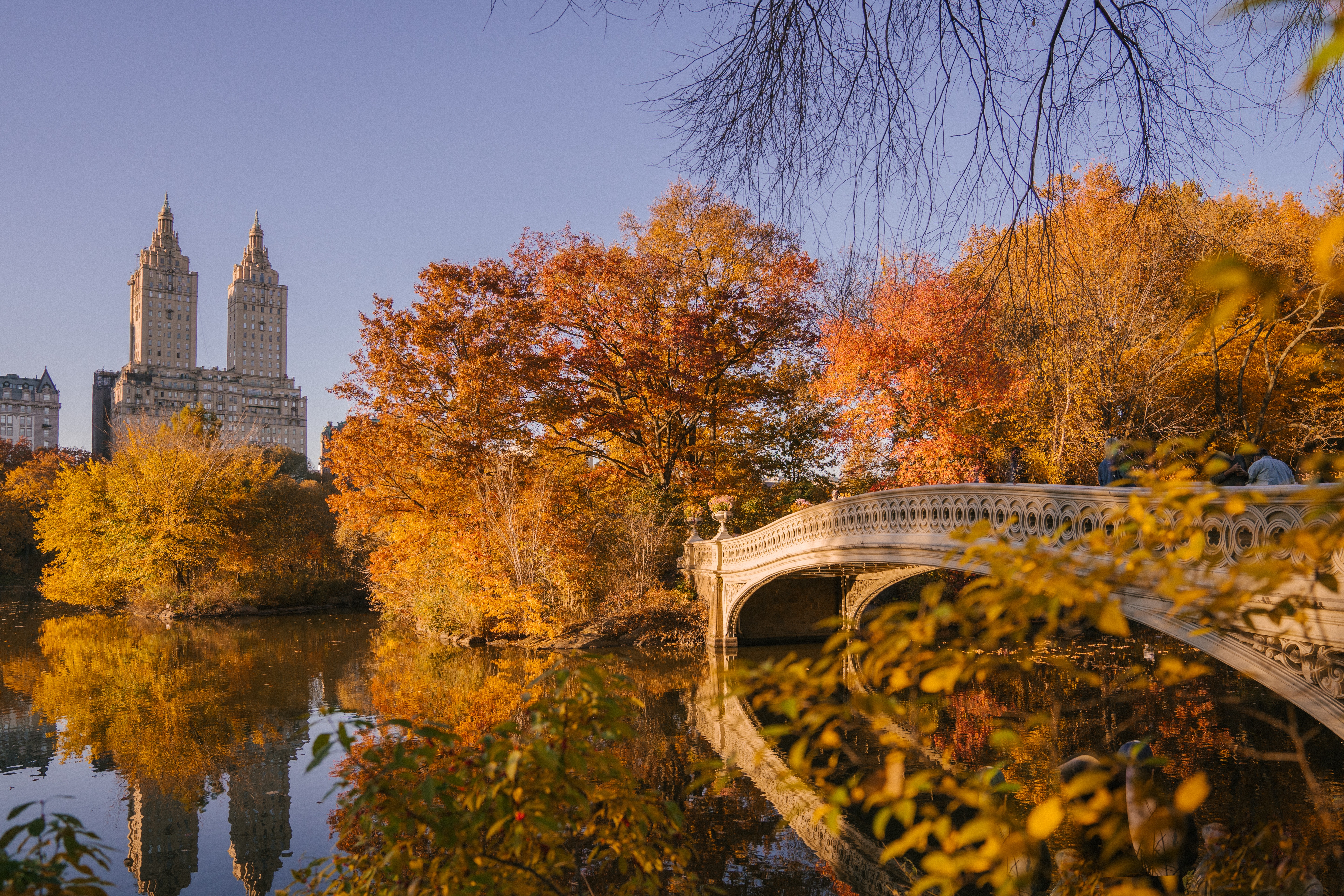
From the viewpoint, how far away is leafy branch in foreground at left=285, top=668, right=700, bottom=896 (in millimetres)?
1826

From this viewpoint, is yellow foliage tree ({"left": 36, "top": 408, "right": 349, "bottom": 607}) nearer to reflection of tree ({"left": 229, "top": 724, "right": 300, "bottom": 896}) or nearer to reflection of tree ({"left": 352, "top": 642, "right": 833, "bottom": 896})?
reflection of tree ({"left": 352, "top": 642, "right": 833, "bottom": 896})

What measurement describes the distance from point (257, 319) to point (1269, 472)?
12854cm

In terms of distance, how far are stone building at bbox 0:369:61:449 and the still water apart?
100m

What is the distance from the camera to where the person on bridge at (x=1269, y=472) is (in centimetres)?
615

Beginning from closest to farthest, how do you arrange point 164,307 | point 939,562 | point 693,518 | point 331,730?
point 331,730 → point 939,562 → point 693,518 → point 164,307

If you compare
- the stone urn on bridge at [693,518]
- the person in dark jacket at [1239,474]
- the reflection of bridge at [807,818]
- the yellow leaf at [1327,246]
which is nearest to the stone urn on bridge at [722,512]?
the stone urn on bridge at [693,518]

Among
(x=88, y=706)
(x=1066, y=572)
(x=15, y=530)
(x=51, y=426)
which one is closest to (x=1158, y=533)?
(x=1066, y=572)

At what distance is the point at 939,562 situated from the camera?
1017 centimetres

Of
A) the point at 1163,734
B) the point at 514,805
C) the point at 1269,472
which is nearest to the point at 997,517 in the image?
the point at 1269,472

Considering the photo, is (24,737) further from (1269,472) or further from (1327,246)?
(1269,472)

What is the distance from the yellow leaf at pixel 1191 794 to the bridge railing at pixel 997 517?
0.34 meters

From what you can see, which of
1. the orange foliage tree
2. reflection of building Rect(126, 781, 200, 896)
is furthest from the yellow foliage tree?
the orange foliage tree

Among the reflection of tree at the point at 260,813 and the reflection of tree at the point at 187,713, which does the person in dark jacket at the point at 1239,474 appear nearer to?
the reflection of tree at the point at 260,813

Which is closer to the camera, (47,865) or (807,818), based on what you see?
(47,865)
